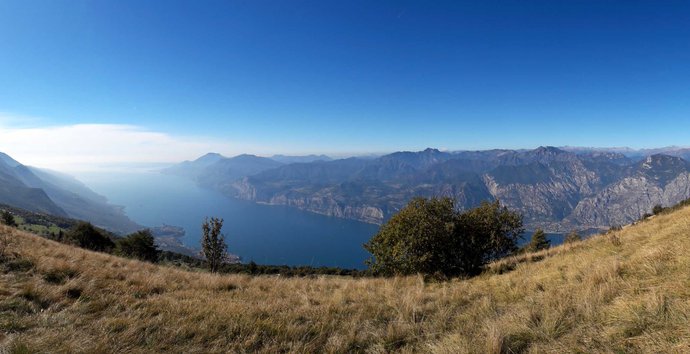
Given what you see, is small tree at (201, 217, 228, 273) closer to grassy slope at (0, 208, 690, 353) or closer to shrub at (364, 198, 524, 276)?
shrub at (364, 198, 524, 276)

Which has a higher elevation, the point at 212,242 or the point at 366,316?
the point at 366,316

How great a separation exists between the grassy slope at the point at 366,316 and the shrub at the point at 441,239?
6938mm

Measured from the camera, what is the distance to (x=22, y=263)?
24.7 ft

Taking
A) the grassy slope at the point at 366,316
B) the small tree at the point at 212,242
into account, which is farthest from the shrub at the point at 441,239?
the small tree at the point at 212,242

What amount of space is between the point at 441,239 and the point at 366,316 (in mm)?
10270

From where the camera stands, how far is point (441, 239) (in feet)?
49.9

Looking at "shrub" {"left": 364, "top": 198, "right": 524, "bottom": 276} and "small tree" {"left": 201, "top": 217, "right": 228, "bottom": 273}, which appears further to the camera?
"small tree" {"left": 201, "top": 217, "right": 228, "bottom": 273}

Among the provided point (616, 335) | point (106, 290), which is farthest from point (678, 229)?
point (106, 290)

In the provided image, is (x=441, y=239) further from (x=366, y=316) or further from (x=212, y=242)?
(x=212, y=242)

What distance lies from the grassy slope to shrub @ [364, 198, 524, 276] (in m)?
6.94

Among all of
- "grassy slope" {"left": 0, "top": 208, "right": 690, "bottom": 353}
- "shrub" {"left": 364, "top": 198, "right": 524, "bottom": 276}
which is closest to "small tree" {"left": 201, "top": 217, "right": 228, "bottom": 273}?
"shrub" {"left": 364, "top": 198, "right": 524, "bottom": 276}

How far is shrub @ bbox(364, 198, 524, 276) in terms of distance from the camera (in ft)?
48.4

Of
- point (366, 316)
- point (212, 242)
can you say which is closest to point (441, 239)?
point (366, 316)

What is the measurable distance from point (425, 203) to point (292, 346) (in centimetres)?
1392
